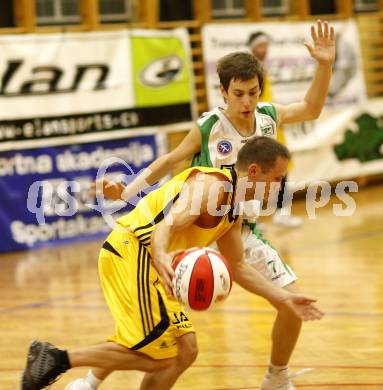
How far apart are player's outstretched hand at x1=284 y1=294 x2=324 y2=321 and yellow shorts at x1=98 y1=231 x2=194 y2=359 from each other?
550 millimetres

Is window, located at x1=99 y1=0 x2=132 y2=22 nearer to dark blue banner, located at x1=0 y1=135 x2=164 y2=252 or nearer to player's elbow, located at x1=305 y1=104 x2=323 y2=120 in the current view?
dark blue banner, located at x1=0 y1=135 x2=164 y2=252

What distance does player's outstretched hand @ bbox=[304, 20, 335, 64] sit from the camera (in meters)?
5.30

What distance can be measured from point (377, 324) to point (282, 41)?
7571 mm

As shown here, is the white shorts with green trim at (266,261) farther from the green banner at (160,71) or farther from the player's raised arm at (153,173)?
the green banner at (160,71)

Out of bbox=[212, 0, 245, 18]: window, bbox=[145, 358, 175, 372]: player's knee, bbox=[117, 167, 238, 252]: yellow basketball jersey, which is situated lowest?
bbox=[145, 358, 175, 372]: player's knee

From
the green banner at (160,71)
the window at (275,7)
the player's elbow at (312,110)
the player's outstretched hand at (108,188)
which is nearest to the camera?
the player's outstretched hand at (108,188)

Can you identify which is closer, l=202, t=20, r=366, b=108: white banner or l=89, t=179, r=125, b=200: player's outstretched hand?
l=89, t=179, r=125, b=200: player's outstretched hand

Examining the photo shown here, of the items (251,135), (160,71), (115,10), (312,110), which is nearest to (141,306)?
(251,135)

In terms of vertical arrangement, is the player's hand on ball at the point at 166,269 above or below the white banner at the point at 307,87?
below

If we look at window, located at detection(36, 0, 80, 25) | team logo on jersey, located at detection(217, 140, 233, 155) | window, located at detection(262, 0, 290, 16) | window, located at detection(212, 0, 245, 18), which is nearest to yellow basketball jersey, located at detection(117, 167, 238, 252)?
team logo on jersey, located at detection(217, 140, 233, 155)

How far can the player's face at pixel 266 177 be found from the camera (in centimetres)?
441

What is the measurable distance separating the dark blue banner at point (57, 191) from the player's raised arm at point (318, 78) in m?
5.44

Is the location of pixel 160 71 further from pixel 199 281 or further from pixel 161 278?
pixel 199 281

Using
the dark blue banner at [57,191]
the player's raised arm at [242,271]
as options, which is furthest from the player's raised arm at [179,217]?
the dark blue banner at [57,191]
